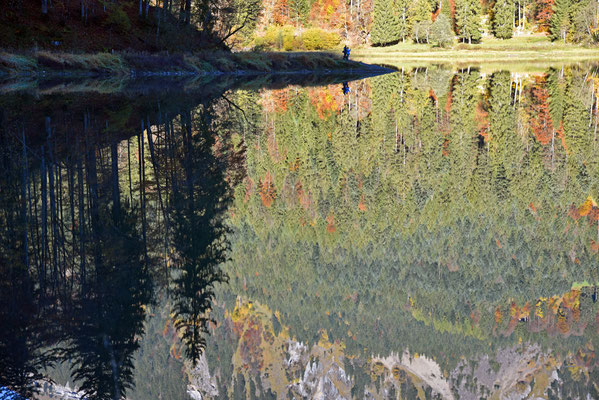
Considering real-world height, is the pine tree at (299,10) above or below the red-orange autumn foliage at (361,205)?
above

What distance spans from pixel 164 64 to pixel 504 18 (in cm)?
5793

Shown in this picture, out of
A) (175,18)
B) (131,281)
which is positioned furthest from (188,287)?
(175,18)

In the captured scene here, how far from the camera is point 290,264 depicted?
22.9ft

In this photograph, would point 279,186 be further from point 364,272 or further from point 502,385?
point 502,385

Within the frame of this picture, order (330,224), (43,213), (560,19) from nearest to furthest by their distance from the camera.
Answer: (43,213)
(330,224)
(560,19)

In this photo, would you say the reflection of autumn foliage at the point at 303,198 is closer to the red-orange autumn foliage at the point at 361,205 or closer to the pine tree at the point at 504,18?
the red-orange autumn foliage at the point at 361,205

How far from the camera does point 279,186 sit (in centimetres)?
1056

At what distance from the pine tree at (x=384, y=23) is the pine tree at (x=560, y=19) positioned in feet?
61.0

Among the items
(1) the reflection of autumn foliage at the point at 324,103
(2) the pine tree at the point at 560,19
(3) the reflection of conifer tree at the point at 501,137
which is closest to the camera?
(3) the reflection of conifer tree at the point at 501,137

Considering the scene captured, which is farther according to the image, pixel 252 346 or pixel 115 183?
pixel 115 183

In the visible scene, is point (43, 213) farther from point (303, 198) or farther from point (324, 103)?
point (324, 103)

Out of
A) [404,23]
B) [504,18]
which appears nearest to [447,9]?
[404,23]

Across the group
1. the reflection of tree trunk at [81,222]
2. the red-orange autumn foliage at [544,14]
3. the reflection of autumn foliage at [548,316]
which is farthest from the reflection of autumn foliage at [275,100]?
the red-orange autumn foliage at [544,14]

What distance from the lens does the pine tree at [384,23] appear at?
3196 inches
